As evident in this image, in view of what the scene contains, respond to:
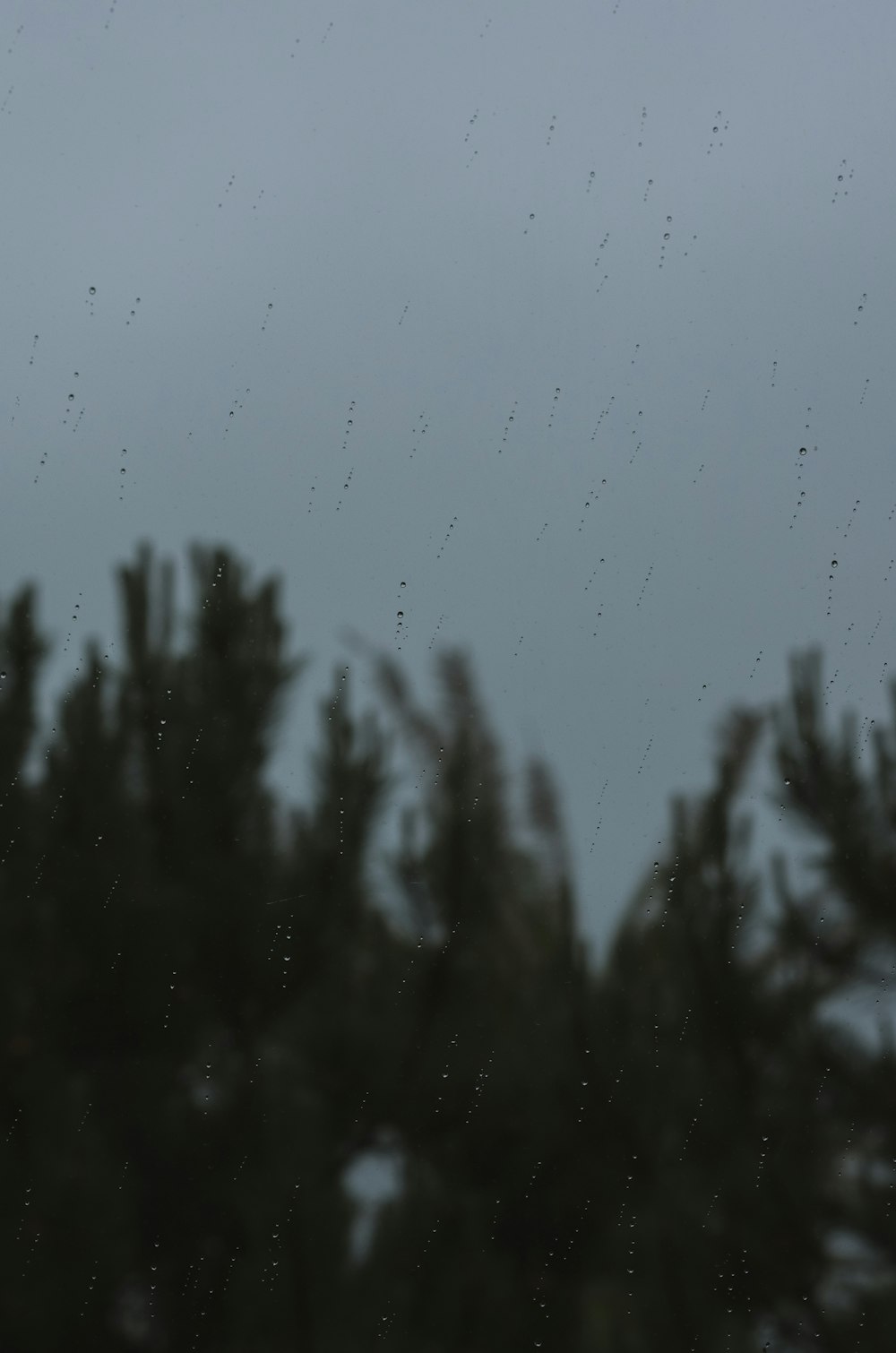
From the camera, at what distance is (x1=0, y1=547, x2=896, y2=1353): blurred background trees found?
2.24 m

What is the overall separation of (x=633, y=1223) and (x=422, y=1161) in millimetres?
609

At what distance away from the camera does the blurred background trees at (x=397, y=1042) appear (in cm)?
224

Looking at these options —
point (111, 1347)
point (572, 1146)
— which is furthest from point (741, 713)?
point (111, 1347)

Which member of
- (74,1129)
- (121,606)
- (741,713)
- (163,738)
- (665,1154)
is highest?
(121,606)

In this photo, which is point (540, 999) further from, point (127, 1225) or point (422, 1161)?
point (127, 1225)

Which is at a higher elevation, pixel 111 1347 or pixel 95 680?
pixel 95 680

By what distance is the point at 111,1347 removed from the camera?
234 centimetres

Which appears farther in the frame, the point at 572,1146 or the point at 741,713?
the point at 572,1146

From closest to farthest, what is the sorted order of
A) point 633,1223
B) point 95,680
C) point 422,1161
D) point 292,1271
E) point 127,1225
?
point 292,1271 < point 633,1223 < point 127,1225 < point 422,1161 < point 95,680

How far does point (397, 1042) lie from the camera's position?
276 centimetres

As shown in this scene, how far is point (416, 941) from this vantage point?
9.28ft

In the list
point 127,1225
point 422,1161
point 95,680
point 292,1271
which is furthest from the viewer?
point 95,680

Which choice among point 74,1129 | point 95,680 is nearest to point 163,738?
point 95,680

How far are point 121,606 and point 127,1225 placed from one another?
56.2 inches
